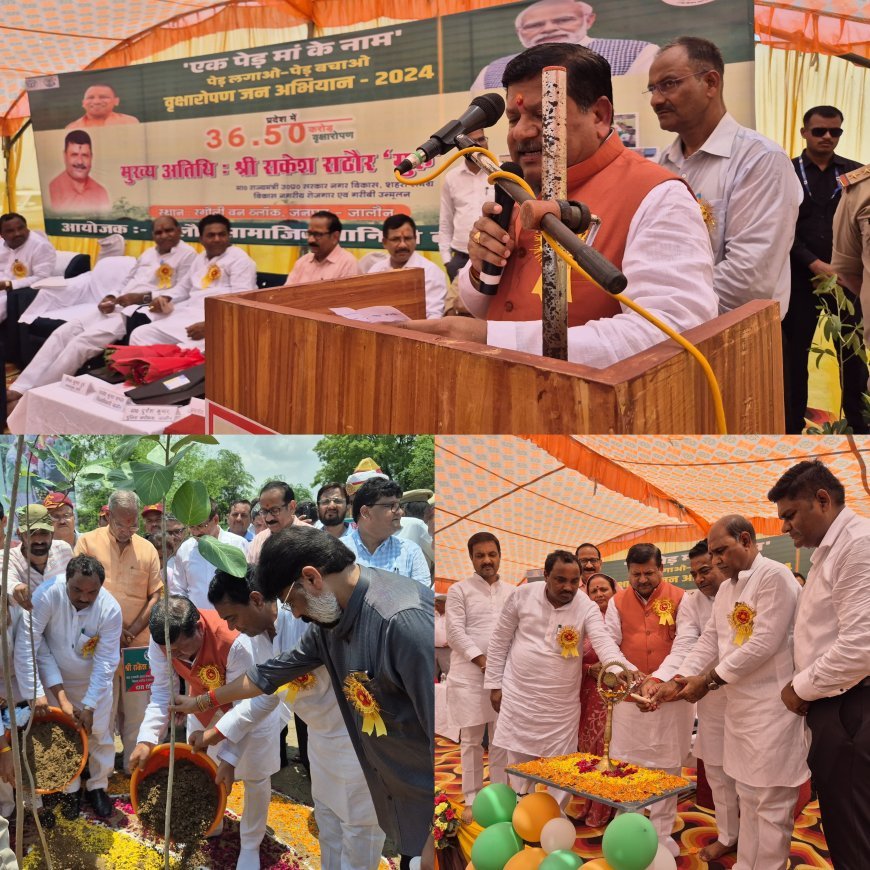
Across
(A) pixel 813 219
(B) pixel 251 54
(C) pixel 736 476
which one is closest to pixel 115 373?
(B) pixel 251 54

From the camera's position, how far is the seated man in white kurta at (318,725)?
2.21 meters

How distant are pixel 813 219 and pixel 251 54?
138 inches

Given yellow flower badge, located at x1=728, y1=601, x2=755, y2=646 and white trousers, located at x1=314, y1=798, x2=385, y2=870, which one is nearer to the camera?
yellow flower badge, located at x1=728, y1=601, x2=755, y2=646

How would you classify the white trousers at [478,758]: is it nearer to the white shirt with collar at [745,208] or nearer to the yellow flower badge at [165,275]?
the white shirt with collar at [745,208]

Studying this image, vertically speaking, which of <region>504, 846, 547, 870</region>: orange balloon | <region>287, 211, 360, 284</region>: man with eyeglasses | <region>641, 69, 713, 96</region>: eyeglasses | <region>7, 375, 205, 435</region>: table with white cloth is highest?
<region>641, 69, 713, 96</region>: eyeglasses

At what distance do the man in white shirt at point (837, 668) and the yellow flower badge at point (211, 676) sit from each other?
111 centimetres

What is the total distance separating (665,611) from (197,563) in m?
Answer: 0.94

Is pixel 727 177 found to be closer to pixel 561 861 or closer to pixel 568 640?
pixel 568 640

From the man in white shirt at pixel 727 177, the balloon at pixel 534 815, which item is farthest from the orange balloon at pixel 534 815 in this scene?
the man in white shirt at pixel 727 177

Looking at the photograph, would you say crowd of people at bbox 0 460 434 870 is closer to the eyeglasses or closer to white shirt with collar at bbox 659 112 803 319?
white shirt with collar at bbox 659 112 803 319

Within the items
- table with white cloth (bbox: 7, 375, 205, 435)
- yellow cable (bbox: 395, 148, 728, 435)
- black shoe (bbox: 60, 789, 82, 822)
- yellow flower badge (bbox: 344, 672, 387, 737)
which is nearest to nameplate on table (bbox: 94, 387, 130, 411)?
table with white cloth (bbox: 7, 375, 205, 435)

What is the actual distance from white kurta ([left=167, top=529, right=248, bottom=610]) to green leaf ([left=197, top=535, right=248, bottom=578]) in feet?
0.06

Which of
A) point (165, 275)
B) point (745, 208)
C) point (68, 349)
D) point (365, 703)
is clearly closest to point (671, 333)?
point (365, 703)

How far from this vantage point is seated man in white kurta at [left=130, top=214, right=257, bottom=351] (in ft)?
21.2
